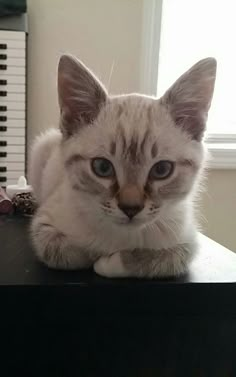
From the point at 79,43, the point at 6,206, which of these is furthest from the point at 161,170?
the point at 79,43

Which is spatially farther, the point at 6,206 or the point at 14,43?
the point at 14,43

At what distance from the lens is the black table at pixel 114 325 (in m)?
0.66

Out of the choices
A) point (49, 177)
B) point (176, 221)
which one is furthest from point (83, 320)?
point (49, 177)

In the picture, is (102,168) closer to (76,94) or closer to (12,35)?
(76,94)

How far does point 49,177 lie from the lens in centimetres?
102

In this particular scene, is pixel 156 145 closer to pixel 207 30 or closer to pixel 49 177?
pixel 49 177

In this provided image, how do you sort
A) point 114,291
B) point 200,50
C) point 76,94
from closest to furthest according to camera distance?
point 114,291
point 76,94
point 200,50

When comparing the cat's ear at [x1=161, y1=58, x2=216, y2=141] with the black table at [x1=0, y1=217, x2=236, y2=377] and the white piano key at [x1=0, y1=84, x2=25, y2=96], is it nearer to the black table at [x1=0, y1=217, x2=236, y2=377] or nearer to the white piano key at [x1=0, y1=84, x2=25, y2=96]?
the black table at [x1=0, y1=217, x2=236, y2=377]

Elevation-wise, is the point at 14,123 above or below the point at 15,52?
below

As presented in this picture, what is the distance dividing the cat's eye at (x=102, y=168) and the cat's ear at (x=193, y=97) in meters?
0.16

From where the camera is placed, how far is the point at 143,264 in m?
0.73

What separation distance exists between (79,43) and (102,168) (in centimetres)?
107

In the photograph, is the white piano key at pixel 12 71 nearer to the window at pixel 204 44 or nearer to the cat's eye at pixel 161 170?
the window at pixel 204 44

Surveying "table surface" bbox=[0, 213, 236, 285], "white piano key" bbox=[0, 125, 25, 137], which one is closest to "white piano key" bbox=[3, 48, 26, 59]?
"white piano key" bbox=[0, 125, 25, 137]
